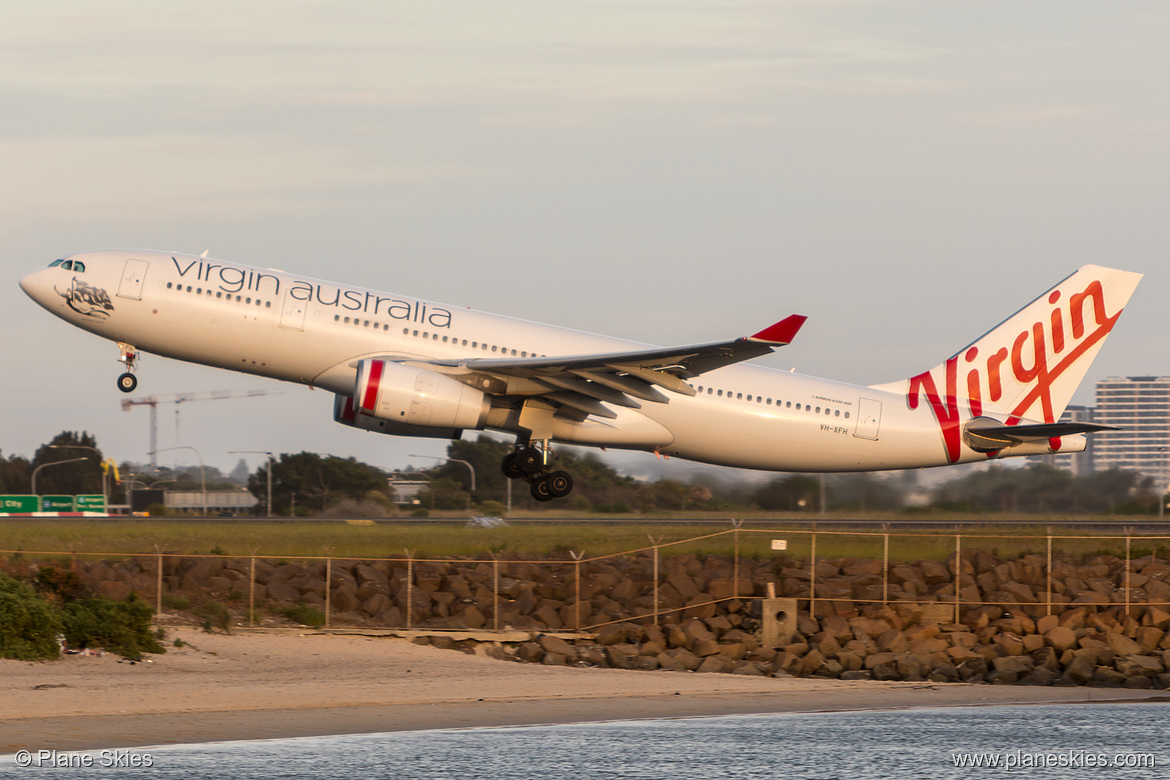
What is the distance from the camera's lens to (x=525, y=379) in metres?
31.7

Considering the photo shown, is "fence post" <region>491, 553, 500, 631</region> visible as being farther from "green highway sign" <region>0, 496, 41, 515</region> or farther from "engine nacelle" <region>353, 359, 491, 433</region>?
"green highway sign" <region>0, 496, 41, 515</region>

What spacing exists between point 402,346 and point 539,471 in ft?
16.1

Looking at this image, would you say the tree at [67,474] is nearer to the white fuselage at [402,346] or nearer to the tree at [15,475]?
the tree at [15,475]

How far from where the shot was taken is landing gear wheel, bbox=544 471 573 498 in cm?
3388

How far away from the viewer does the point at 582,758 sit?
22.7m

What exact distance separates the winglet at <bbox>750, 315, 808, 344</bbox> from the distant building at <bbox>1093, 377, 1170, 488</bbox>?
664 inches

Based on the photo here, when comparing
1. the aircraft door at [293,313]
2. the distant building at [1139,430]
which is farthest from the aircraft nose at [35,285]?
the distant building at [1139,430]

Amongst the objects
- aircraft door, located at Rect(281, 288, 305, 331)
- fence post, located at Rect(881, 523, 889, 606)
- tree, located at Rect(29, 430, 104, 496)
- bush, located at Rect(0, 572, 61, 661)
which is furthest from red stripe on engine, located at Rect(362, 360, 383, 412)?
tree, located at Rect(29, 430, 104, 496)

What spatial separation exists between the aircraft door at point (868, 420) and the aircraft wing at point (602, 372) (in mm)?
5255

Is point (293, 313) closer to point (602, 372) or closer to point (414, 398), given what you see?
point (414, 398)

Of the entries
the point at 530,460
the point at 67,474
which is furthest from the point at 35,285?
the point at 67,474

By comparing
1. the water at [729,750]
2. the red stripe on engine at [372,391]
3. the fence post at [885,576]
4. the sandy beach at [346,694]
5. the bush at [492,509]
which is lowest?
the water at [729,750]

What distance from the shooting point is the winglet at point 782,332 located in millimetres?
27953

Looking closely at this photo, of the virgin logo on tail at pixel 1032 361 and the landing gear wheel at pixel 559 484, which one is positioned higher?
the virgin logo on tail at pixel 1032 361
